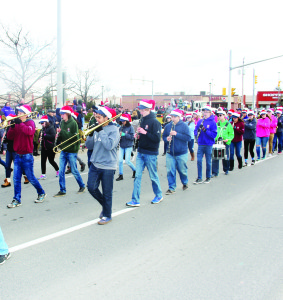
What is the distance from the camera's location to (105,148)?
210 inches

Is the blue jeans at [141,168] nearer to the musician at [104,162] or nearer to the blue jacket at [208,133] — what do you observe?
the musician at [104,162]

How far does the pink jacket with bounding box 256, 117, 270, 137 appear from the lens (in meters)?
12.5

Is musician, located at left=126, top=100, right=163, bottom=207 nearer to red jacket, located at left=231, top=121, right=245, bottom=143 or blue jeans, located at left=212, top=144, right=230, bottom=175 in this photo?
blue jeans, located at left=212, top=144, right=230, bottom=175

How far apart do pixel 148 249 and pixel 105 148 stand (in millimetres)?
1697

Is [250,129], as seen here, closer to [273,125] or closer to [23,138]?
[273,125]

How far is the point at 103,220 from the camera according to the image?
17.8 feet

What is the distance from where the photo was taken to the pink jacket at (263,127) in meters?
12.5

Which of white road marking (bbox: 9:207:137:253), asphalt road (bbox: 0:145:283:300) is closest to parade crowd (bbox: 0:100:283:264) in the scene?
white road marking (bbox: 9:207:137:253)

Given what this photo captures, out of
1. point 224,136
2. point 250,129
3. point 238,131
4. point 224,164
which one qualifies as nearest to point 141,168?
point 224,136

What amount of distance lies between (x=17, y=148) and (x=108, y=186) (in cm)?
208

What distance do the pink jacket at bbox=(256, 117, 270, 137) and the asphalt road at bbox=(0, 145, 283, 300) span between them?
569 centimetres

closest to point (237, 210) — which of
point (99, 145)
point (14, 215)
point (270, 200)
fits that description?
point (270, 200)

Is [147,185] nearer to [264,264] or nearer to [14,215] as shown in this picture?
[14,215]

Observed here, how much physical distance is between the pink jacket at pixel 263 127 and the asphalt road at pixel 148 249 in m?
5.69
